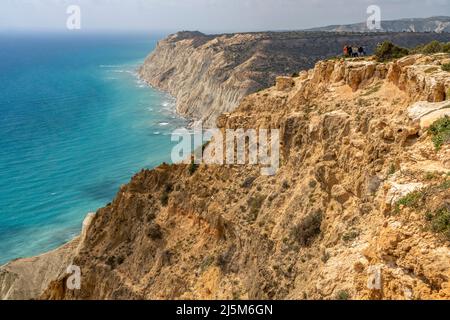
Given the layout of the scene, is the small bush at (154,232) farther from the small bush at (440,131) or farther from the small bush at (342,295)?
the small bush at (440,131)

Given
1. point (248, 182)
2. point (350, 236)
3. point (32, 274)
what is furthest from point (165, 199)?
point (350, 236)

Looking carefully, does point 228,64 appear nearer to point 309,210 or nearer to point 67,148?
point 67,148

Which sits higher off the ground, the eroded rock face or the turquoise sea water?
the turquoise sea water

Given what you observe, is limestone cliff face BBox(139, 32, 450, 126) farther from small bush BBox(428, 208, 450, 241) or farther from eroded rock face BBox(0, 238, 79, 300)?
small bush BBox(428, 208, 450, 241)

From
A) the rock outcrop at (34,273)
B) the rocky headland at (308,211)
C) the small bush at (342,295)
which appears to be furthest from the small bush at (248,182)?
the rock outcrop at (34,273)

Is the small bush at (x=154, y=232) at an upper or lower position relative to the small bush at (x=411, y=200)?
lower

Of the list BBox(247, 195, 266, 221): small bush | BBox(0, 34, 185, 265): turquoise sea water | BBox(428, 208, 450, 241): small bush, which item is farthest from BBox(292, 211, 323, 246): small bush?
BBox(0, 34, 185, 265): turquoise sea water
